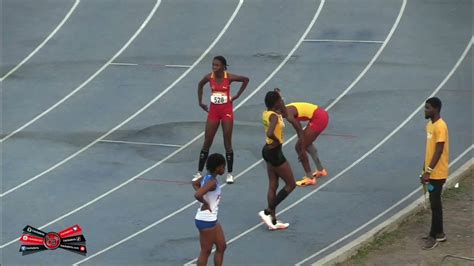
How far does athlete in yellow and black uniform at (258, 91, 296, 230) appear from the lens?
13.7 m

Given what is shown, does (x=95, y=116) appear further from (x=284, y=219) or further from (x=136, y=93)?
(x=284, y=219)

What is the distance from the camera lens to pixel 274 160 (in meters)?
13.7

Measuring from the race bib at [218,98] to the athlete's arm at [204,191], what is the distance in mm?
4362

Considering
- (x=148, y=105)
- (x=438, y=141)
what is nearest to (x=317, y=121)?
(x=438, y=141)

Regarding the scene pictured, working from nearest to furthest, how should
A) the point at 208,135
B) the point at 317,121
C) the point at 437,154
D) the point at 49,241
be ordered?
1. the point at 437,154
2. the point at 49,241
3. the point at 317,121
4. the point at 208,135

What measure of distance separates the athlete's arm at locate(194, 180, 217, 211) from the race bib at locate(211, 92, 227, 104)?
4362mm

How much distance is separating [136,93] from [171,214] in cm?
624

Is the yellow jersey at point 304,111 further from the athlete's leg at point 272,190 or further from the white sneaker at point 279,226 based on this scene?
the white sneaker at point 279,226

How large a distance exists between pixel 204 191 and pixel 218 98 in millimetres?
4518

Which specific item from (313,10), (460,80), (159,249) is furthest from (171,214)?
(313,10)

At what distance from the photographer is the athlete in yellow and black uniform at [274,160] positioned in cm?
1367

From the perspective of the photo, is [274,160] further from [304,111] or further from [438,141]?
[438,141]

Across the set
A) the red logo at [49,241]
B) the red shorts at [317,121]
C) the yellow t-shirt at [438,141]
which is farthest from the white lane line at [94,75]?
the yellow t-shirt at [438,141]

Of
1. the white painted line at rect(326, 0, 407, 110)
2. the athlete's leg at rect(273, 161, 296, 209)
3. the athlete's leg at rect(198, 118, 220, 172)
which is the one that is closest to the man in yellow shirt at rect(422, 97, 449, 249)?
the athlete's leg at rect(273, 161, 296, 209)
